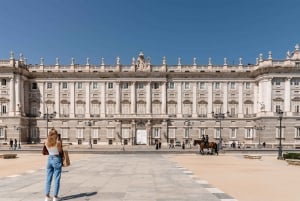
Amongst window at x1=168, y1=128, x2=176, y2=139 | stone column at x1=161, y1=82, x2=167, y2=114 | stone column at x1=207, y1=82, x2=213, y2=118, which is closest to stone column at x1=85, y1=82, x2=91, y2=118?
stone column at x1=161, y1=82, x2=167, y2=114

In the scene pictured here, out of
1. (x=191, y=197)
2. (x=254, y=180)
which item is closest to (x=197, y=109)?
(x=254, y=180)

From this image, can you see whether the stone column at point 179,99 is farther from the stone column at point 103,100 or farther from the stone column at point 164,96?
the stone column at point 103,100

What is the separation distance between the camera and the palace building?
75.9 m

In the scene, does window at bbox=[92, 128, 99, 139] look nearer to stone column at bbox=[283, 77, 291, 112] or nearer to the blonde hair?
stone column at bbox=[283, 77, 291, 112]

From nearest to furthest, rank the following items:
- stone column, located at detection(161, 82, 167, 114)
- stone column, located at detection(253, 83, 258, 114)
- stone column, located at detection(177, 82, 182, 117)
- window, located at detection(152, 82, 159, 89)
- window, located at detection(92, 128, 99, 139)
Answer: stone column, located at detection(253, 83, 258, 114), stone column, located at detection(161, 82, 167, 114), stone column, located at detection(177, 82, 182, 117), window, located at detection(92, 128, 99, 139), window, located at detection(152, 82, 159, 89)

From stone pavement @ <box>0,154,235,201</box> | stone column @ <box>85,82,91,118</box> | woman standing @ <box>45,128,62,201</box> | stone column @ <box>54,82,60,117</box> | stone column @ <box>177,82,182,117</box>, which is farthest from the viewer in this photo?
stone column @ <box>54,82,60,117</box>

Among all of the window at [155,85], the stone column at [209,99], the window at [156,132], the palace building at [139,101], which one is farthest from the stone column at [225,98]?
the window at [156,132]

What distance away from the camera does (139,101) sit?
255 ft

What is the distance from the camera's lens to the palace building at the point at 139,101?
249 feet

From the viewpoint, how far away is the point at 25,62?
8131 cm

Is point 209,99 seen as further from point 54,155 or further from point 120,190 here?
point 54,155

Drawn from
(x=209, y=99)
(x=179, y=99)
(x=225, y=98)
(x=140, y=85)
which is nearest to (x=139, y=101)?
(x=140, y=85)

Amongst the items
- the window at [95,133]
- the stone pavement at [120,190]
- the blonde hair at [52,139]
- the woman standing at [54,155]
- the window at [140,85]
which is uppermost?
the window at [140,85]

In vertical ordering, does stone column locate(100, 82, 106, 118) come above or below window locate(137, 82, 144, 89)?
below
